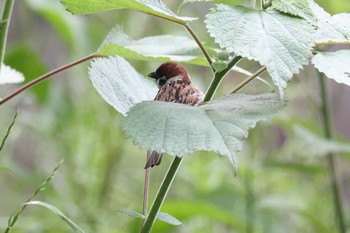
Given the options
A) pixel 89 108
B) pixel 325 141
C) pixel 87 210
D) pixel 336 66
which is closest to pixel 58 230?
pixel 87 210

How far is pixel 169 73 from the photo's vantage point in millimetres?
625

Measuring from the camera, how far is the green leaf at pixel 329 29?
498 mm

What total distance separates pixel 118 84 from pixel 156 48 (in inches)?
3.8

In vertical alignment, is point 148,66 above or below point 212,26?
below

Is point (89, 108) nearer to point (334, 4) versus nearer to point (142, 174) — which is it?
point (142, 174)

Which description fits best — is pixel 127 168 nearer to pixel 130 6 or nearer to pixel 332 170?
pixel 332 170

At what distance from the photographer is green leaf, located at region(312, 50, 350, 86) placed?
0.48 m

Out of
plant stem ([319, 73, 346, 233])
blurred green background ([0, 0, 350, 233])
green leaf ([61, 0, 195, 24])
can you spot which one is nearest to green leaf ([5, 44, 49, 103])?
blurred green background ([0, 0, 350, 233])

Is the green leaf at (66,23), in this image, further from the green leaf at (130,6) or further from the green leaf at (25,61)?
the green leaf at (130,6)

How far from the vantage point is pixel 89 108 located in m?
1.67

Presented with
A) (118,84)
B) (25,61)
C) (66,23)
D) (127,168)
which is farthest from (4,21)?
(127,168)

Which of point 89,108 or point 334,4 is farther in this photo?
point 89,108

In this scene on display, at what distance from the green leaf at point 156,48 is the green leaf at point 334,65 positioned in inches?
3.9

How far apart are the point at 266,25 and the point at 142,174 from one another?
4.34 feet
